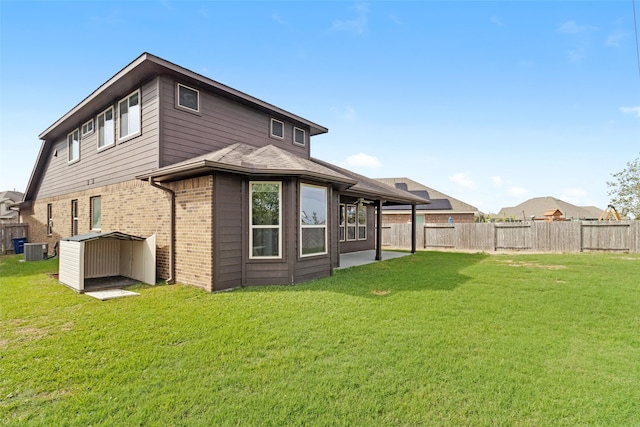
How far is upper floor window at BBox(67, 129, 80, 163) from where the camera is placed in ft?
40.0

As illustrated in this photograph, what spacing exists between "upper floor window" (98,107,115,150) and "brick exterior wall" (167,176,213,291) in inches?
170

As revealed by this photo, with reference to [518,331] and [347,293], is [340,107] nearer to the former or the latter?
[347,293]

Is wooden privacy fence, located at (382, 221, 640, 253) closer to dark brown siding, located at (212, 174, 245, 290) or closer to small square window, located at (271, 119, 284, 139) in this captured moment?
small square window, located at (271, 119, 284, 139)

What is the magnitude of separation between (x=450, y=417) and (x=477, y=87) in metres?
12.7

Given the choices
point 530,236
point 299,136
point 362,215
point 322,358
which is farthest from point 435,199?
point 322,358

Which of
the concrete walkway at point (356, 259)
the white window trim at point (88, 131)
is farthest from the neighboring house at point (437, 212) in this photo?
the white window trim at point (88, 131)

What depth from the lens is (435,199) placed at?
90.2 feet

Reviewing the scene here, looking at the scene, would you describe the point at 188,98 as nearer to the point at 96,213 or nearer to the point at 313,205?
the point at 313,205

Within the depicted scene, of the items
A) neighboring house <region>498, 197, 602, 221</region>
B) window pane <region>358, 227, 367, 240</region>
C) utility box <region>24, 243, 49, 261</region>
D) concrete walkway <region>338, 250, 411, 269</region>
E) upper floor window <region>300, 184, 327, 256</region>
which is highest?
neighboring house <region>498, 197, 602, 221</region>

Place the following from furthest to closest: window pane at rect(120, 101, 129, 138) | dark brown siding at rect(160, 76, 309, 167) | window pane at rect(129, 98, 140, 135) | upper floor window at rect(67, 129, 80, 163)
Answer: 1. upper floor window at rect(67, 129, 80, 163)
2. window pane at rect(120, 101, 129, 138)
3. window pane at rect(129, 98, 140, 135)
4. dark brown siding at rect(160, 76, 309, 167)

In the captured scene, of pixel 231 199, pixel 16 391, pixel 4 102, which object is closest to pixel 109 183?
pixel 4 102

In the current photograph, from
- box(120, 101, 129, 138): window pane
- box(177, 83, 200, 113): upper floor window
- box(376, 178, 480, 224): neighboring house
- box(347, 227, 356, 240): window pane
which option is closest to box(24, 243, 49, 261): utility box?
box(120, 101, 129, 138): window pane

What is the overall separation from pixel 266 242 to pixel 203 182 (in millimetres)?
1945

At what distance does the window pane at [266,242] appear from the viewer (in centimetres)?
704
